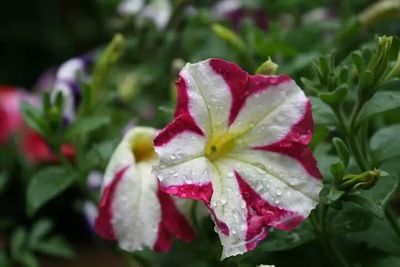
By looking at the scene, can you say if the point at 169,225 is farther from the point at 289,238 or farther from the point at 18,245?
the point at 18,245

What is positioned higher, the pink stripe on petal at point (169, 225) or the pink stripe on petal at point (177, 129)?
the pink stripe on petal at point (177, 129)

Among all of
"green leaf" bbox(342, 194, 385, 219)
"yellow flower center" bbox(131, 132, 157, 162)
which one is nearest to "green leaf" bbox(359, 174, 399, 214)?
"green leaf" bbox(342, 194, 385, 219)

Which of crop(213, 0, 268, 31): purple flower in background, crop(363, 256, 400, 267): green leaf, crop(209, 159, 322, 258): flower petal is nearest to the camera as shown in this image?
crop(209, 159, 322, 258): flower petal

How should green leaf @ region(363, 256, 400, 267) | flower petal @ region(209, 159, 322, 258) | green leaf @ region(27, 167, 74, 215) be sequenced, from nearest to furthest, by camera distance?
flower petal @ region(209, 159, 322, 258), green leaf @ region(363, 256, 400, 267), green leaf @ region(27, 167, 74, 215)

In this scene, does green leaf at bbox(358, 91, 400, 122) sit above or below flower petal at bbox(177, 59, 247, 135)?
below

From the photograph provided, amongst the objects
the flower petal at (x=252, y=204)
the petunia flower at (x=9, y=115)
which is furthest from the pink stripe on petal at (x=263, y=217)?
the petunia flower at (x=9, y=115)

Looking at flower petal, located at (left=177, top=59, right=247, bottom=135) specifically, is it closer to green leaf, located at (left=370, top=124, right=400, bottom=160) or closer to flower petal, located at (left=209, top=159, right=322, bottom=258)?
flower petal, located at (left=209, top=159, right=322, bottom=258)

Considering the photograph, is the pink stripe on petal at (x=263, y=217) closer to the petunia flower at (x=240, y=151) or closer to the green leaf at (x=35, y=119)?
the petunia flower at (x=240, y=151)
